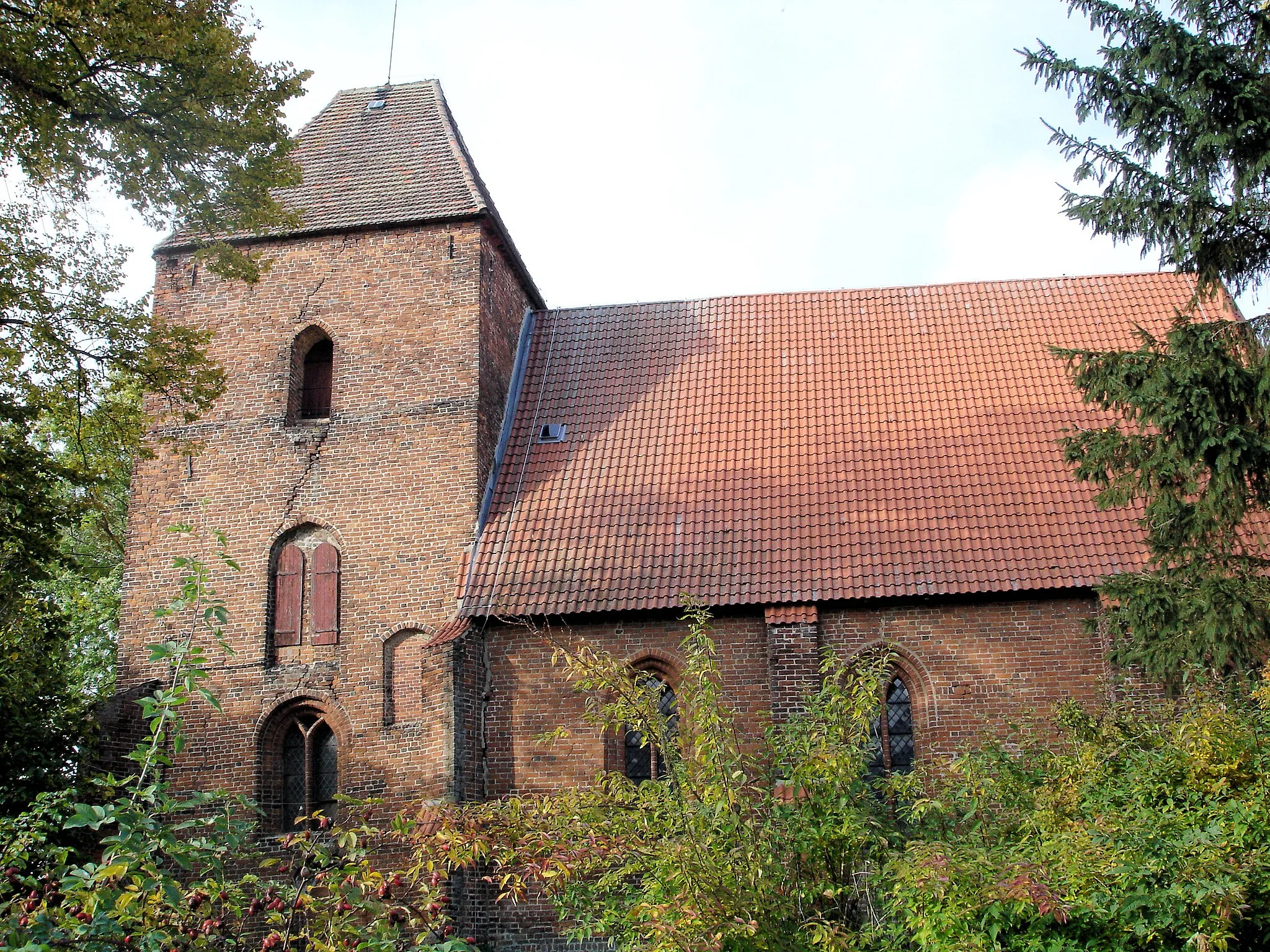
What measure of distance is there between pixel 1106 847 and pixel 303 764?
9589 mm

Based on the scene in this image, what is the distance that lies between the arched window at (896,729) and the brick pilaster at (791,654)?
99cm

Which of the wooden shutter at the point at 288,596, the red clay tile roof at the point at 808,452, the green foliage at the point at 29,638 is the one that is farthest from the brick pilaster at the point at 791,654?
the green foliage at the point at 29,638

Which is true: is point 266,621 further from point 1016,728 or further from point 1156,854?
point 1156,854

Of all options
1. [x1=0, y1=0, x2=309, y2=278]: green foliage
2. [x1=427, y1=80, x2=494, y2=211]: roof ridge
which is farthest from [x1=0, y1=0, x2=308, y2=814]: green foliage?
[x1=427, y1=80, x2=494, y2=211]: roof ridge

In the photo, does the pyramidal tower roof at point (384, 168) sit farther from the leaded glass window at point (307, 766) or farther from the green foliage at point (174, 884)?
the green foliage at point (174, 884)

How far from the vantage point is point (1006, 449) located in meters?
14.3

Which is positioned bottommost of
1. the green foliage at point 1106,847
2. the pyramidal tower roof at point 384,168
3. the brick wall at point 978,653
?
the green foliage at point 1106,847

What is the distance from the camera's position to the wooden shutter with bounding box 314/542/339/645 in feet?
45.7

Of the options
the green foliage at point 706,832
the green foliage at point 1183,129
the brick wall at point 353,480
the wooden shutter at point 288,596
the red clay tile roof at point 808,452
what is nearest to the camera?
the green foliage at point 706,832

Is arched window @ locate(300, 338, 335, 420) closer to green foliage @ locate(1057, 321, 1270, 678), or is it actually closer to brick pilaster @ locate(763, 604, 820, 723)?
brick pilaster @ locate(763, 604, 820, 723)

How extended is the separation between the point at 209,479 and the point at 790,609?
7536 millimetres

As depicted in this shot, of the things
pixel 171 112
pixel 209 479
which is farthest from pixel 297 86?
pixel 209 479

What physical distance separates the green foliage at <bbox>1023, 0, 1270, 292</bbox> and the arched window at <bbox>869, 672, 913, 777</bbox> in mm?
5680

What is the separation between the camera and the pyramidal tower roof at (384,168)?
15828mm
